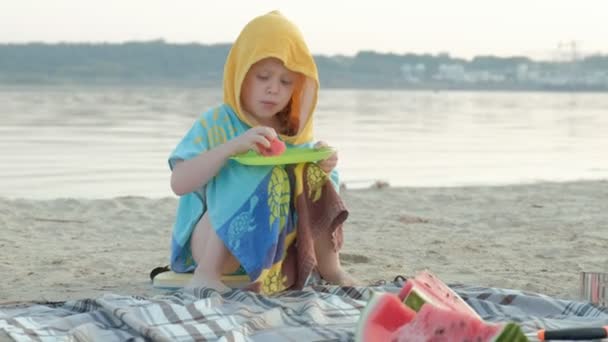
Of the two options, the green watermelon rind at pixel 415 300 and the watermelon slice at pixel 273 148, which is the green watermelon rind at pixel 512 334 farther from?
the watermelon slice at pixel 273 148

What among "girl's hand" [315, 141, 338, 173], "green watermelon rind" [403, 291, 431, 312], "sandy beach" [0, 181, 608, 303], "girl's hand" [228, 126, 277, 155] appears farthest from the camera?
"sandy beach" [0, 181, 608, 303]

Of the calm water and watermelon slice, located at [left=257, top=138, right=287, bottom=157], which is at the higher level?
watermelon slice, located at [left=257, top=138, right=287, bottom=157]

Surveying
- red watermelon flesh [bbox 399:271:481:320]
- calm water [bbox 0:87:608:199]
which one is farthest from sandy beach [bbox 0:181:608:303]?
calm water [bbox 0:87:608:199]

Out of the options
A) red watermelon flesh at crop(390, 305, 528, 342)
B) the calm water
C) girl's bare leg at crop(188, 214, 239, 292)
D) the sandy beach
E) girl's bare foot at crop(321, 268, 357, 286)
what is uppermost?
red watermelon flesh at crop(390, 305, 528, 342)

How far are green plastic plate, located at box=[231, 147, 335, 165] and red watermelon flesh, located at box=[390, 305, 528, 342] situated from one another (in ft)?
4.68

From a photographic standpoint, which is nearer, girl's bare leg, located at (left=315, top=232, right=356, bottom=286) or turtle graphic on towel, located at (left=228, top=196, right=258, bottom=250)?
turtle graphic on towel, located at (left=228, top=196, right=258, bottom=250)

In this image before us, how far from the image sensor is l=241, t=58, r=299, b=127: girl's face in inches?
177

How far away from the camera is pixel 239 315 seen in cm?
370

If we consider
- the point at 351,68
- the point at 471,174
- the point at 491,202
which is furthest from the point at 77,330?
the point at 351,68

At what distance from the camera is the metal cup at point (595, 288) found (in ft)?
13.7

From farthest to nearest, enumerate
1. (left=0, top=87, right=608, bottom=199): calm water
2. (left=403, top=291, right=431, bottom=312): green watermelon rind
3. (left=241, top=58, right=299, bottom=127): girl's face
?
(left=0, top=87, right=608, bottom=199): calm water
(left=241, top=58, right=299, bottom=127): girl's face
(left=403, top=291, right=431, bottom=312): green watermelon rind

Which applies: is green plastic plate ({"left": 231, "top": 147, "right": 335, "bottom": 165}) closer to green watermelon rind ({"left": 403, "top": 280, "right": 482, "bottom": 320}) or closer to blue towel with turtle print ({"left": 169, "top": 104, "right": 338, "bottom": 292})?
blue towel with turtle print ({"left": 169, "top": 104, "right": 338, "bottom": 292})

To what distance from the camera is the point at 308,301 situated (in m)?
3.96

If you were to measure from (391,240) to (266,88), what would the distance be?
1.98m
